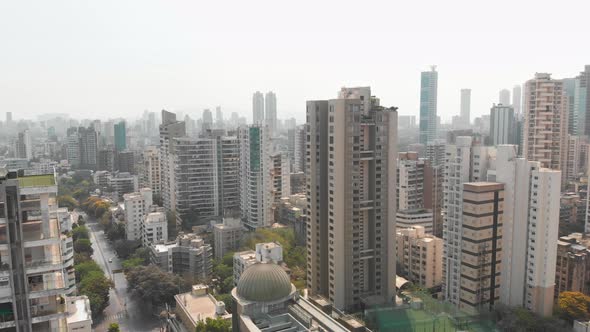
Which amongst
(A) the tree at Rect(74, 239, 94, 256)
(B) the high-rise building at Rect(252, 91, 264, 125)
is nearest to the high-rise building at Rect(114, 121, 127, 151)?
(B) the high-rise building at Rect(252, 91, 264, 125)

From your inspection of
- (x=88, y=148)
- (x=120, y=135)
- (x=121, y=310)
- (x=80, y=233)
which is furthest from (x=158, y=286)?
(x=120, y=135)

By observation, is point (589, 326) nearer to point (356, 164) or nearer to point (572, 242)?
point (572, 242)

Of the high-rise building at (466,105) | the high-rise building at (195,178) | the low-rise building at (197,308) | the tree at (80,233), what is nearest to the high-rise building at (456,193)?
the low-rise building at (197,308)

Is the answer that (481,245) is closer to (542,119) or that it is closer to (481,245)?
(481,245)

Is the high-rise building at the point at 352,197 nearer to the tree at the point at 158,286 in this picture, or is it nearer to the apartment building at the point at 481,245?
the apartment building at the point at 481,245

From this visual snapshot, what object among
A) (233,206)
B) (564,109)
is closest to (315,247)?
(233,206)

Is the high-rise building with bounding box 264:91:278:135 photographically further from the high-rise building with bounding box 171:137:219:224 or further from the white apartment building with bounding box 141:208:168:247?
the white apartment building with bounding box 141:208:168:247

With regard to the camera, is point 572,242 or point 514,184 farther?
point 572,242
